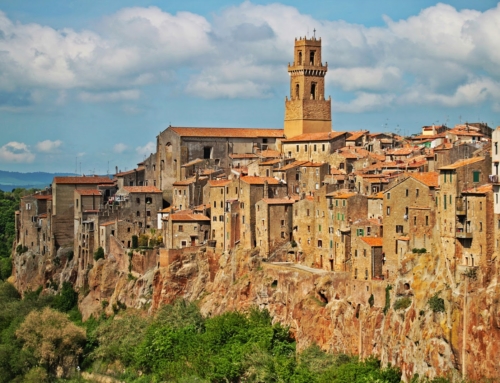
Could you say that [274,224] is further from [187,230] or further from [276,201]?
[187,230]

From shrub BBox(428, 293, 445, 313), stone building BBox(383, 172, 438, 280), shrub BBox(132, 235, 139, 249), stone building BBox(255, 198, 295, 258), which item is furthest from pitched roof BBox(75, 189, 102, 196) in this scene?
shrub BBox(428, 293, 445, 313)

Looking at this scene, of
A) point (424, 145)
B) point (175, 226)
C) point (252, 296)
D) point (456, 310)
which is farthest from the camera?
point (424, 145)

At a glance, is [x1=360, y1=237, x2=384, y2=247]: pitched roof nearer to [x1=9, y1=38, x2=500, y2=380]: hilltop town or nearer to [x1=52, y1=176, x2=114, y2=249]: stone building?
[x1=9, y1=38, x2=500, y2=380]: hilltop town

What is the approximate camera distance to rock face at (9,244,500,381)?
211 ft

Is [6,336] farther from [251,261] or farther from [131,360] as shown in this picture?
[251,261]

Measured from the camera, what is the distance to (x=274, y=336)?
81.5 meters

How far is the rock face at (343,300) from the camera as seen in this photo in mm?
64438

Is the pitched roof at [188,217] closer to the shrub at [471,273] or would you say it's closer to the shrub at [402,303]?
the shrub at [402,303]

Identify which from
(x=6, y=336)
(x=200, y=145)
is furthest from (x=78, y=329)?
(x=200, y=145)

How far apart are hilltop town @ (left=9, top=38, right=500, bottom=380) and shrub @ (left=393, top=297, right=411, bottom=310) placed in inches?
22.1

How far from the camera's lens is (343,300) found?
77125mm

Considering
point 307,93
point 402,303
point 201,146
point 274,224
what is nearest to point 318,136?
point 307,93

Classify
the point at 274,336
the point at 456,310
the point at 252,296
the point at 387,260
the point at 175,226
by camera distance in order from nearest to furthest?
the point at 456,310, the point at 387,260, the point at 274,336, the point at 252,296, the point at 175,226

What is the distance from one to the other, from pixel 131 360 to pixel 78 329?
7497 mm
